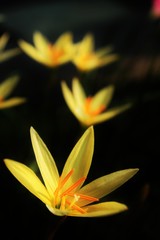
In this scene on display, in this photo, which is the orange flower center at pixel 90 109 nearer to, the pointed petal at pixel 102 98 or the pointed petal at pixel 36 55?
the pointed petal at pixel 102 98

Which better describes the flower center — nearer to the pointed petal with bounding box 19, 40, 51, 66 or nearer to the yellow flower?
the yellow flower

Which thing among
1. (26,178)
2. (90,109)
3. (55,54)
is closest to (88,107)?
(90,109)

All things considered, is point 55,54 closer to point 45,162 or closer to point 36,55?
point 36,55

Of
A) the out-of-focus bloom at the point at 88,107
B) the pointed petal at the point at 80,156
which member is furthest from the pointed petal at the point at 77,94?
Answer: the pointed petal at the point at 80,156

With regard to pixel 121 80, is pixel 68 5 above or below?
above

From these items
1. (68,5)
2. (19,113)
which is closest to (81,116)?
(19,113)

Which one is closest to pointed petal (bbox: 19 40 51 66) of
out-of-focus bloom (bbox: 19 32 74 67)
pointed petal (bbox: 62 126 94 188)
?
out-of-focus bloom (bbox: 19 32 74 67)

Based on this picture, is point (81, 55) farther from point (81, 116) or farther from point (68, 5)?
point (68, 5)
